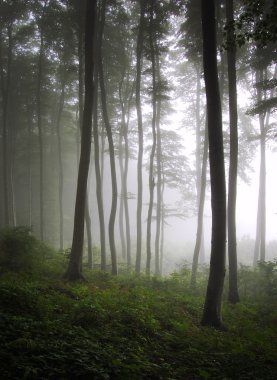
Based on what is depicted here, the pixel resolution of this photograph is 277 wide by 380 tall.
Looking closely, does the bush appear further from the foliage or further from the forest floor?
the forest floor

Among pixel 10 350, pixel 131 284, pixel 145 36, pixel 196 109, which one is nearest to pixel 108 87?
pixel 145 36

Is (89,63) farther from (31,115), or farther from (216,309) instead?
(31,115)

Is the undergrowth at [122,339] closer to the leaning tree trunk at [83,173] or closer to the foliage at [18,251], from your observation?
the foliage at [18,251]

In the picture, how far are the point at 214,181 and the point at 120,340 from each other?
452 cm

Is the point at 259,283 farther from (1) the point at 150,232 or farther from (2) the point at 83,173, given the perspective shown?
(2) the point at 83,173

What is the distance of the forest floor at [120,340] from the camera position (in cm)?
424

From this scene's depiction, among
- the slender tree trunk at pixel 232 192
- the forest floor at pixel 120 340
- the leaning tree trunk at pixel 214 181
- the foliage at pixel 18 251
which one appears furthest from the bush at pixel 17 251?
the slender tree trunk at pixel 232 192

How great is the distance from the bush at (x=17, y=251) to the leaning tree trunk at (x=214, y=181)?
646cm

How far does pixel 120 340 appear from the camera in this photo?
18.4 ft

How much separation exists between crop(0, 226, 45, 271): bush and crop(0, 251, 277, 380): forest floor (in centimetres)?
154

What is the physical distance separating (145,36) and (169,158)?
28.8 ft

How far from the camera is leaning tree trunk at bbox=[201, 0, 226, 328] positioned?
801 centimetres

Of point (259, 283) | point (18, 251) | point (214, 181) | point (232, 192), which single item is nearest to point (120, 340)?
point (214, 181)

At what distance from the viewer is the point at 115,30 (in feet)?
57.6
